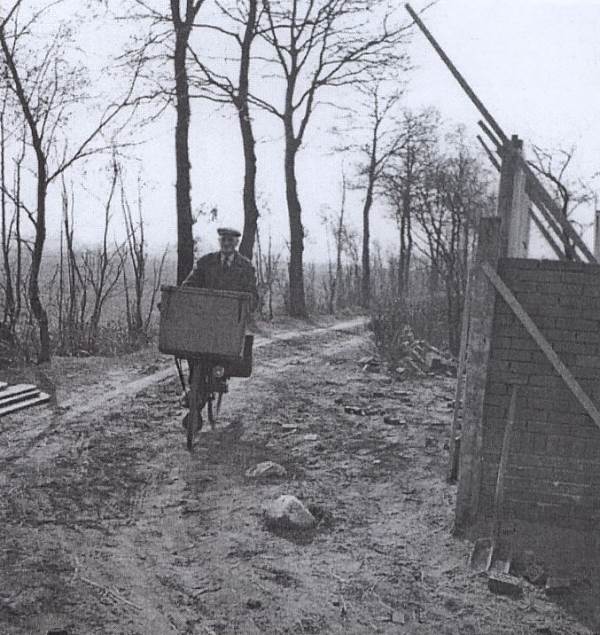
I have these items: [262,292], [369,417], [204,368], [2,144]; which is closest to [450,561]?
[204,368]

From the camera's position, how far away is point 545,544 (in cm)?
523

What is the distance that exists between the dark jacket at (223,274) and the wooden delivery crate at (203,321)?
90cm

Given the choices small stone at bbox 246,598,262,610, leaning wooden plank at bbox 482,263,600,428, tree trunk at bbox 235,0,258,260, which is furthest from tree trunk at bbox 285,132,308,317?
small stone at bbox 246,598,262,610

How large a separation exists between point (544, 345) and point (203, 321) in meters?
2.93

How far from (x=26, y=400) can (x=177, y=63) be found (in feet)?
32.7

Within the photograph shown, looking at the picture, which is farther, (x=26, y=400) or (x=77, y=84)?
(x=77, y=84)

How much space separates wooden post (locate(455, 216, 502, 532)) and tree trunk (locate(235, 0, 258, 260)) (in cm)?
1493

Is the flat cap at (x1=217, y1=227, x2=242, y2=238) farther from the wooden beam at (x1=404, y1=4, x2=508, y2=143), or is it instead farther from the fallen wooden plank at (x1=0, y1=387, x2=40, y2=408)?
→ the fallen wooden plank at (x1=0, y1=387, x2=40, y2=408)

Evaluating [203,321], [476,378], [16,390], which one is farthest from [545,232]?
[16,390]

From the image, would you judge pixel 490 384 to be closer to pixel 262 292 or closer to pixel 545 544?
pixel 545 544

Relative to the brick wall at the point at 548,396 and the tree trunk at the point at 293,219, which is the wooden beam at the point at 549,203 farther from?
the tree trunk at the point at 293,219

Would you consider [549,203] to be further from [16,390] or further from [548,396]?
[16,390]

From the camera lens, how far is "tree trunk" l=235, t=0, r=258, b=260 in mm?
20078

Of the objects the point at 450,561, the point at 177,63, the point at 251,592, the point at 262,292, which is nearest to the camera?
the point at 251,592
